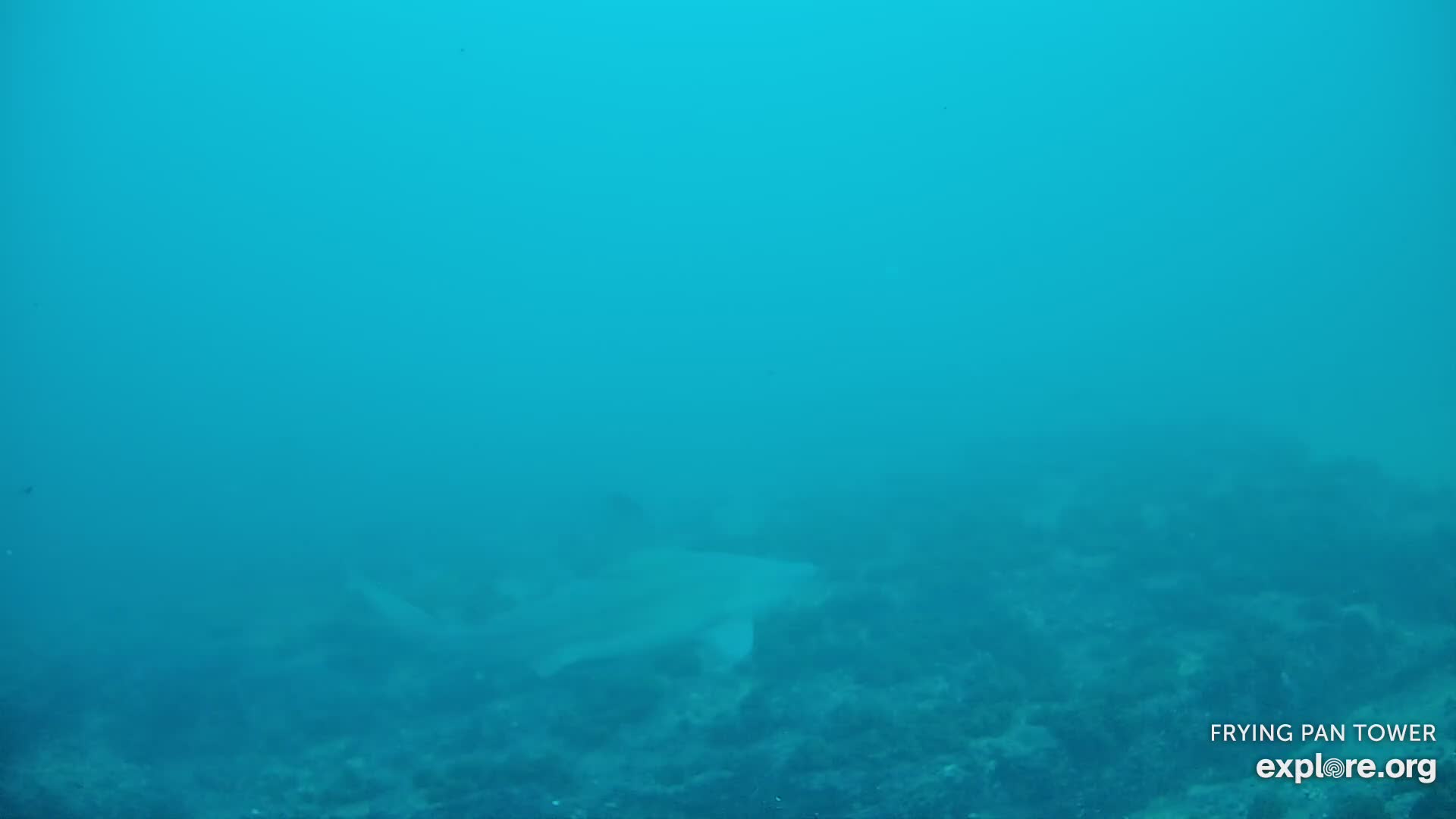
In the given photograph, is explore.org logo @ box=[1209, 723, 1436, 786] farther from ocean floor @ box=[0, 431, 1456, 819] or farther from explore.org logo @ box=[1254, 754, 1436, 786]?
ocean floor @ box=[0, 431, 1456, 819]

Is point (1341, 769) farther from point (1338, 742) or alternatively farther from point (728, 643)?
point (728, 643)

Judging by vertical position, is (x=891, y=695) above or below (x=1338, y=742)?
above

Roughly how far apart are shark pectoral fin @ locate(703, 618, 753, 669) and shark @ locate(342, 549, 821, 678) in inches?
0.5

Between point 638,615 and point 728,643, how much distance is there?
1.67 m

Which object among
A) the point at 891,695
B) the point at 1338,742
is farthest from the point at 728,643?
the point at 1338,742

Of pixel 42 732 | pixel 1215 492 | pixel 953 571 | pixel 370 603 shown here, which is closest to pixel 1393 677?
pixel 953 571

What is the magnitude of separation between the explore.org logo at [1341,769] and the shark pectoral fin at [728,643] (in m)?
6.49

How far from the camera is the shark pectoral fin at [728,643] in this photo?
13076 mm

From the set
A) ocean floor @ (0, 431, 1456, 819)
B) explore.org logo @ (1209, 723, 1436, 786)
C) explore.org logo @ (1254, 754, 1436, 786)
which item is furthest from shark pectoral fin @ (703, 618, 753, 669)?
explore.org logo @ (1254, 754, 1436, 786)

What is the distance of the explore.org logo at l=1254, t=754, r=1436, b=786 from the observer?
29.2 feet

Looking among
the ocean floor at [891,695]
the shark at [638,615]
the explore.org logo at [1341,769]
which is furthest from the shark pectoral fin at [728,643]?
the explore.org logo at [1341,769]

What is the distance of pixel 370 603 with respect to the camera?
58.8 ft

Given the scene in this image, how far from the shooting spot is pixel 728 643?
529 inches

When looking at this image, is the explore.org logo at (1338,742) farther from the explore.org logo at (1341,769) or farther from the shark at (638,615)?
the shark at (638,615)
